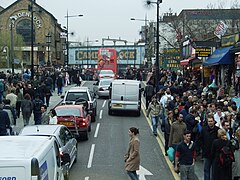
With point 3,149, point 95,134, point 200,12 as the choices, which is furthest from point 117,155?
point 200,12

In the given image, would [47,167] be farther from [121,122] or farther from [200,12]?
[200,12]

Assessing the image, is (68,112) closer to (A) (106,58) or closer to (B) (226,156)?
(B) (226,156)

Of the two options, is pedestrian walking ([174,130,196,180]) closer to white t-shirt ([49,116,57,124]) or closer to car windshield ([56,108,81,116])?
white t-shirt ([49,116,57,124])

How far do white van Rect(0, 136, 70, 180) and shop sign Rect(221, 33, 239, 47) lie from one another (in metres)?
20.8

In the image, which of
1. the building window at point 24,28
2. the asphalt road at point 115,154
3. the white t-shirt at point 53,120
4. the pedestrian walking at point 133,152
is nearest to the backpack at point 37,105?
the asphalt road at point 115,154

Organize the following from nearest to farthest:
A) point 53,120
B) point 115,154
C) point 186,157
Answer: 1. point 186,157
2. point 115,154
3. point 53,120

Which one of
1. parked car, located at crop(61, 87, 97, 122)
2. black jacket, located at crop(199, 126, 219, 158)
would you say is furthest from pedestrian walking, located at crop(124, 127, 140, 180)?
parked car, located at crop(61, 87, 97, 122)

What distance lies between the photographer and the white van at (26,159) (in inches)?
259

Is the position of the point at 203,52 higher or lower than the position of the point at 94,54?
higher

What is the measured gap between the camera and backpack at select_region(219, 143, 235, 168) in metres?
10.8

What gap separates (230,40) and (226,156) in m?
19.0

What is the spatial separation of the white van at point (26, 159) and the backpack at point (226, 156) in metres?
4.03

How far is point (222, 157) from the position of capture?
10977 millimetres

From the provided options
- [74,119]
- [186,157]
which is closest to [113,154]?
[74,119]
